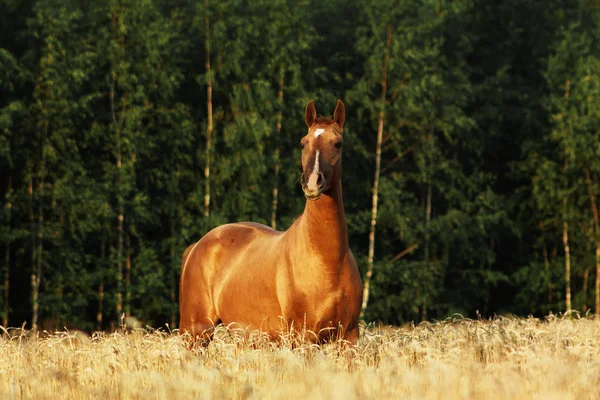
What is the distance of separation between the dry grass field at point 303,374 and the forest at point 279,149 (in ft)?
68.3

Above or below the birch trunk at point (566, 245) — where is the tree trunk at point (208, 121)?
above

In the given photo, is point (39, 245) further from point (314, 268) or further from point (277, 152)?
point (314, 268)

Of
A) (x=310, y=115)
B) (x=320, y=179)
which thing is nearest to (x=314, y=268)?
(x=320, y=179)

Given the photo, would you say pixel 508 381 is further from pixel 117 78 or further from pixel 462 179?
pixel 462 179

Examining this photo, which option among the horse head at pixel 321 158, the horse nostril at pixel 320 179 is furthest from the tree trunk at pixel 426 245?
the horse nostril at pixel 320 179

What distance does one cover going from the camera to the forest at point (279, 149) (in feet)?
103

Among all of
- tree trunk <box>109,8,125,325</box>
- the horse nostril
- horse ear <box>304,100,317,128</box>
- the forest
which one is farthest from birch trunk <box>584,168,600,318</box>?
the horse nostril

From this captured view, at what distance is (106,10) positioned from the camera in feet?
110

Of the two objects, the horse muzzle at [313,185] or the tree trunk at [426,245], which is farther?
the tree trunk at [426,245]

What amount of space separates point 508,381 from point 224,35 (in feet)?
97.1

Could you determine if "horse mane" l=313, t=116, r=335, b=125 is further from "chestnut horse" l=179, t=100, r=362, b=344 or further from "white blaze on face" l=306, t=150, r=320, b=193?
"white blaze on face" l=306, t=150, r=320, b=193

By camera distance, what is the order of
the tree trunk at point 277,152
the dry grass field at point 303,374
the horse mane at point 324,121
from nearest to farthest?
the dry grass field at point 303,374, the horse mane at point 324,121, the tree trunk at point 277,152

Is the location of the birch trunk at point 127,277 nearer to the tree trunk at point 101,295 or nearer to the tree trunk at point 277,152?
the tree trunk at point 101,295

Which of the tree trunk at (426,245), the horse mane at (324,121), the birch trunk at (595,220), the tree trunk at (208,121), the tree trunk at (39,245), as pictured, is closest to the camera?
Answer: the horse mane at (324,121)
